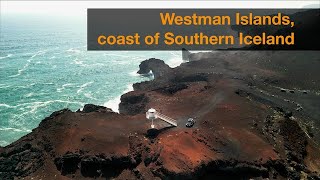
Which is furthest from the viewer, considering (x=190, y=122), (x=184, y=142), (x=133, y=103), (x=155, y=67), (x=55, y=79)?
(x=55, y=79)

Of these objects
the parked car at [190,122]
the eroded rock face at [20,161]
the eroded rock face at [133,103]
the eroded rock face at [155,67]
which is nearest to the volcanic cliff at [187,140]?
the eroded rock face at [20,161]

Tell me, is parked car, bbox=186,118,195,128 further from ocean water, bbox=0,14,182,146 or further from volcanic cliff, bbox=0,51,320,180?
ocean water, bbox=0,14,182,146

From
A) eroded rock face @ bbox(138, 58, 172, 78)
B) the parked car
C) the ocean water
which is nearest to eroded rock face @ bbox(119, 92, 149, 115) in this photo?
the ocean water

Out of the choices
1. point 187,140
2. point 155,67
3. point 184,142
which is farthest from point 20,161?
point 155,67

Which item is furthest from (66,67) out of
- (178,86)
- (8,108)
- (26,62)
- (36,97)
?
(178,86)

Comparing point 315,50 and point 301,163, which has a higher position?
point 315,50

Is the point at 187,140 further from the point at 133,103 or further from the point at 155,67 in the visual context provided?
the point at 155,67

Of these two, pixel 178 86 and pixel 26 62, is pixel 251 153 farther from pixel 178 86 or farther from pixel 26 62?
pixel 26 62

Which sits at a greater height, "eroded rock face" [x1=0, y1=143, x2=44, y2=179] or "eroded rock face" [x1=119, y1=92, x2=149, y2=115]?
"eroded rock face" [x1=119, y1=92, x2=149, y2=115]
